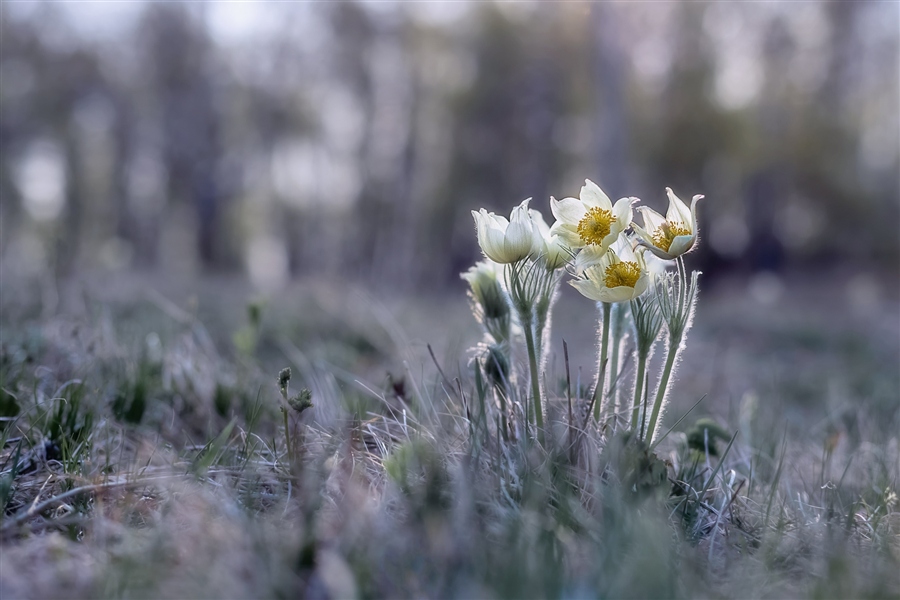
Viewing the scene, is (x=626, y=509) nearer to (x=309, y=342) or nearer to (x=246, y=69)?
(x=309, y=342)

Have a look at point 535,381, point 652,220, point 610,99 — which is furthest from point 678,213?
point 610,99

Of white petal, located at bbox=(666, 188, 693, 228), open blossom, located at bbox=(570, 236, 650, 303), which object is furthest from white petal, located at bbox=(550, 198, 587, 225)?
white petal, located at bbox=(666, 188, 693, 228)

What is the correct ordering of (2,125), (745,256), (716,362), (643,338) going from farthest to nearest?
(745,256), (2,125), (716,362), (643,338)

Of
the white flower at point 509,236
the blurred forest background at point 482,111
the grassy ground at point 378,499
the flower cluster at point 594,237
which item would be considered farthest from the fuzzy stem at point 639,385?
the blurred forest background at point 482,111

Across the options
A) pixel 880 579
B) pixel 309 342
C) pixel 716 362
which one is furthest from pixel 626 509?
pixel 716 362

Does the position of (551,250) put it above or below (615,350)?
above

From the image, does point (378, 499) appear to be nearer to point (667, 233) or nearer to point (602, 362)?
point (602, 362)
